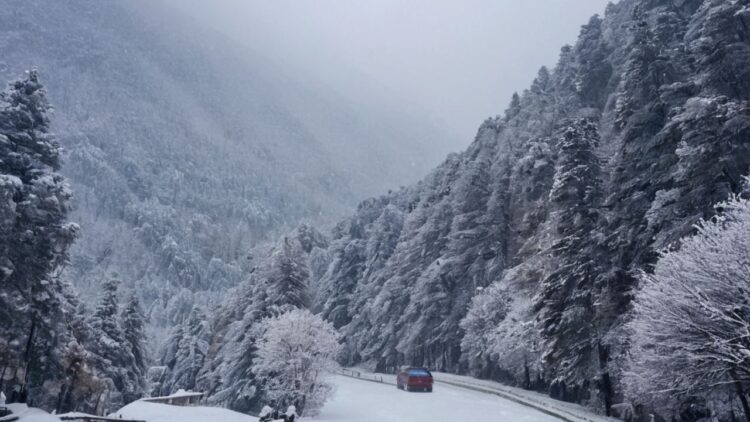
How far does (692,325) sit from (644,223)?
1301 cm

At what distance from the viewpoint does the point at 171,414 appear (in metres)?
23.9

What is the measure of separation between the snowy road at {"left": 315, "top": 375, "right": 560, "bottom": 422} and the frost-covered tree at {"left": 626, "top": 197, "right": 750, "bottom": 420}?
30.8 ft

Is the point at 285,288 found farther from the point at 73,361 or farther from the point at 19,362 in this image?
the point at 19,362

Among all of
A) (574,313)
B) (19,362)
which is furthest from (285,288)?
(574,313)

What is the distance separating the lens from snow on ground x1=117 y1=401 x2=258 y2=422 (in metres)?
22.7

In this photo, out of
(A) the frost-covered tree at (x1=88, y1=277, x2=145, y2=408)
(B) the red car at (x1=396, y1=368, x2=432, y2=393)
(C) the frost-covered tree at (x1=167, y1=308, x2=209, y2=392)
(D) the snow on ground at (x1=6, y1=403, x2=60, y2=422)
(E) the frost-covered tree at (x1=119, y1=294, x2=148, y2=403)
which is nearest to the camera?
(D) the snow on ground at (x1=6, y1=403, x2=60, y2=422)

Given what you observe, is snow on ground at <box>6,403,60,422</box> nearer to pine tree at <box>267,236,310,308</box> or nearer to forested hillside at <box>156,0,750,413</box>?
forested hillside at <box>156,0,750,413</box>

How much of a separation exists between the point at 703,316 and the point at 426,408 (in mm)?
Answer: 17597

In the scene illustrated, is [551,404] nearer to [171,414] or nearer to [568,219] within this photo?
[568,219]

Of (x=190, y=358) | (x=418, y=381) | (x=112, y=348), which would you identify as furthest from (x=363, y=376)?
(x=190, y=358)

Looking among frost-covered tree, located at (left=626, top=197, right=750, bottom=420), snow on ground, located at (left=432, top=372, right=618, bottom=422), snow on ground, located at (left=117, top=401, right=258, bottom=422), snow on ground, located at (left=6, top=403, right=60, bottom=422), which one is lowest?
snow on ground, located at (left=117, top=401, right=258, bottom=422)

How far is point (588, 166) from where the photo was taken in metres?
31.3

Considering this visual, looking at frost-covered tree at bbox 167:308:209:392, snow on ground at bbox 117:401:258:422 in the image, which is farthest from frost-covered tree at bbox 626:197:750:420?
frost-covered tree at bbox 167:308:209:392

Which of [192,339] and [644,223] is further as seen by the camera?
[192,339]
